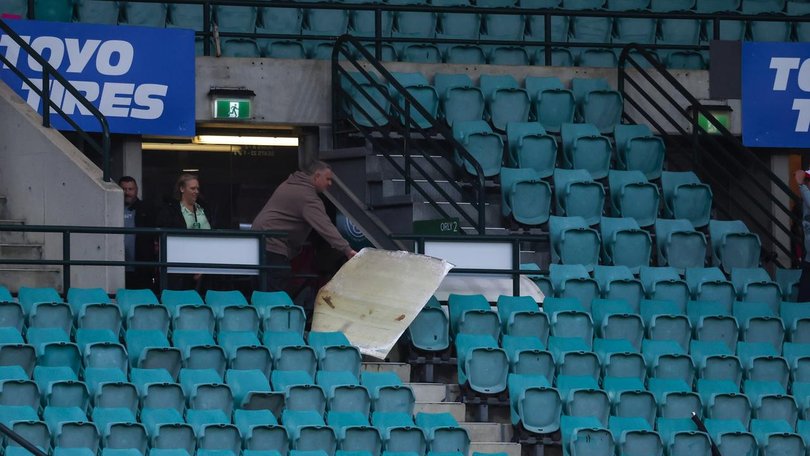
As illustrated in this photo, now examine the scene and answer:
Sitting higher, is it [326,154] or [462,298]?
[326,154]

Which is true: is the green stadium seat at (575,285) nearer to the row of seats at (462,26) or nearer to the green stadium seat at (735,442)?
the green stadium seat at (735,442)

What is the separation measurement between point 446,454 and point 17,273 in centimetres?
422

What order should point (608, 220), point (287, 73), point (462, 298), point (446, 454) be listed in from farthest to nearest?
point (287, 73) → point (608, 220) → point (462, 298) → point (446, 454)

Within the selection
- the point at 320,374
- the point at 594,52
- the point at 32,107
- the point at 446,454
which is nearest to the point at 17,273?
the point at 32,107

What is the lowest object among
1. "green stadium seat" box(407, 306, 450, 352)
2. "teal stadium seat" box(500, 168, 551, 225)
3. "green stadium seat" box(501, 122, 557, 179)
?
"green stadium seat" box(407, 306, 450, 352)

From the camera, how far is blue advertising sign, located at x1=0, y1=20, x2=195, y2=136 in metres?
17.7

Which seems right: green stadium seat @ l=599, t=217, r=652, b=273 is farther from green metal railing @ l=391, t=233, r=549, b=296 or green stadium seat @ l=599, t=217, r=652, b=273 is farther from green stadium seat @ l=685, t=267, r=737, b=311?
green metal railing @ l=391, t=233, r=549, b=296

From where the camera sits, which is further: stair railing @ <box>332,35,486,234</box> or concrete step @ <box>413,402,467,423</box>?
stair railing @ <box>332,35,486,234</box>

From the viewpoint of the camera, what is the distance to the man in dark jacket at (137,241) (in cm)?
1631

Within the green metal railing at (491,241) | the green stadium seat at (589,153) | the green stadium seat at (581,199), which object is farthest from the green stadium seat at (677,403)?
the green stadium seat at (589,153)

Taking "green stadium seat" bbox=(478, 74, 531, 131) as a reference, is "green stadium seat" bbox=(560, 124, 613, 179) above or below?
below

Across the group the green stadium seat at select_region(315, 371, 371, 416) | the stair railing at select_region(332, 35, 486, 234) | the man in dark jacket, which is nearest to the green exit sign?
the stair railing at select_region(332, 35, 486, 234)

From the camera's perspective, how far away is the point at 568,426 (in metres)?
14.2

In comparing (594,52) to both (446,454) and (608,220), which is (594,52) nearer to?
(608,220)
